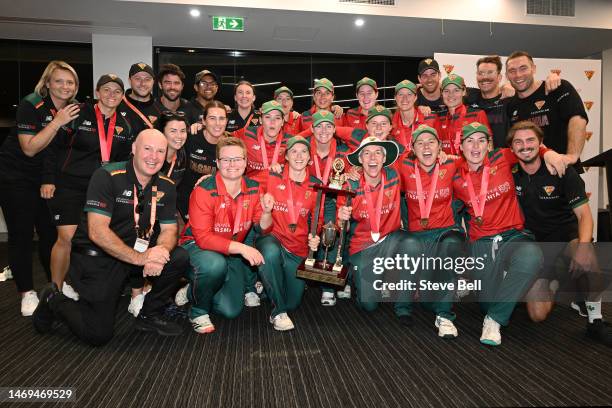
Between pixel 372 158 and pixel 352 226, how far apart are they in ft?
2.02

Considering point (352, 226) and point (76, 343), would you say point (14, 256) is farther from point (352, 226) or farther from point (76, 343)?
point (352, 226)

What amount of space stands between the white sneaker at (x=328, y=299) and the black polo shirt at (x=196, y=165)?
153 cm

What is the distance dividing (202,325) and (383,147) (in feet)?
6.30

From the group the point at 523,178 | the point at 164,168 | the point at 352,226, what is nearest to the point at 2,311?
the point at 164,168

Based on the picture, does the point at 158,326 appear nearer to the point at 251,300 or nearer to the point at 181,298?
the point at 181,298

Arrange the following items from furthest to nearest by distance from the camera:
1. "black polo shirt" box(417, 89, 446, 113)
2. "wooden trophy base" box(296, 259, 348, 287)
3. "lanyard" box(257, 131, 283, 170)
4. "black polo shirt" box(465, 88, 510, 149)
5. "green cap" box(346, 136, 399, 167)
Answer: "black polo shirt" box(417, 89, 446, 113)
"black polo shirt" box(465, 88, 510, 149)
"lanyard" box(257, 131, 283, 170)
"green cap" box(346, 136, 399, 167)
"wooden trophy base" box(296, 259, 348, 287)

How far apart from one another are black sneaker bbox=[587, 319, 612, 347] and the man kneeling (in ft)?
9.34

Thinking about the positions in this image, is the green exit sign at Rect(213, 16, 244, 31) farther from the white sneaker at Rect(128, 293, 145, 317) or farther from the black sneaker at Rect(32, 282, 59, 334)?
the black sneaker at Rect(32, 282, 59, 334)

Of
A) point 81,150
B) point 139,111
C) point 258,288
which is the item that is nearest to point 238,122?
point 139,111

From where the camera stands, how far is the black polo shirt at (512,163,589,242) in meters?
3.22

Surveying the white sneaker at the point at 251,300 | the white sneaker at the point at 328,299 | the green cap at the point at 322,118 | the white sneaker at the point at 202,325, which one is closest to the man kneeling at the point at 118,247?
the white sneaker at the point at 202,325

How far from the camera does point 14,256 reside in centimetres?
340

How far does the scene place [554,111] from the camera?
378cm

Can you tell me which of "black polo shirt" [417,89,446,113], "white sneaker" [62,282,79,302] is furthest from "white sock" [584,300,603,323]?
"white sneaker" [62,282,79,302]
